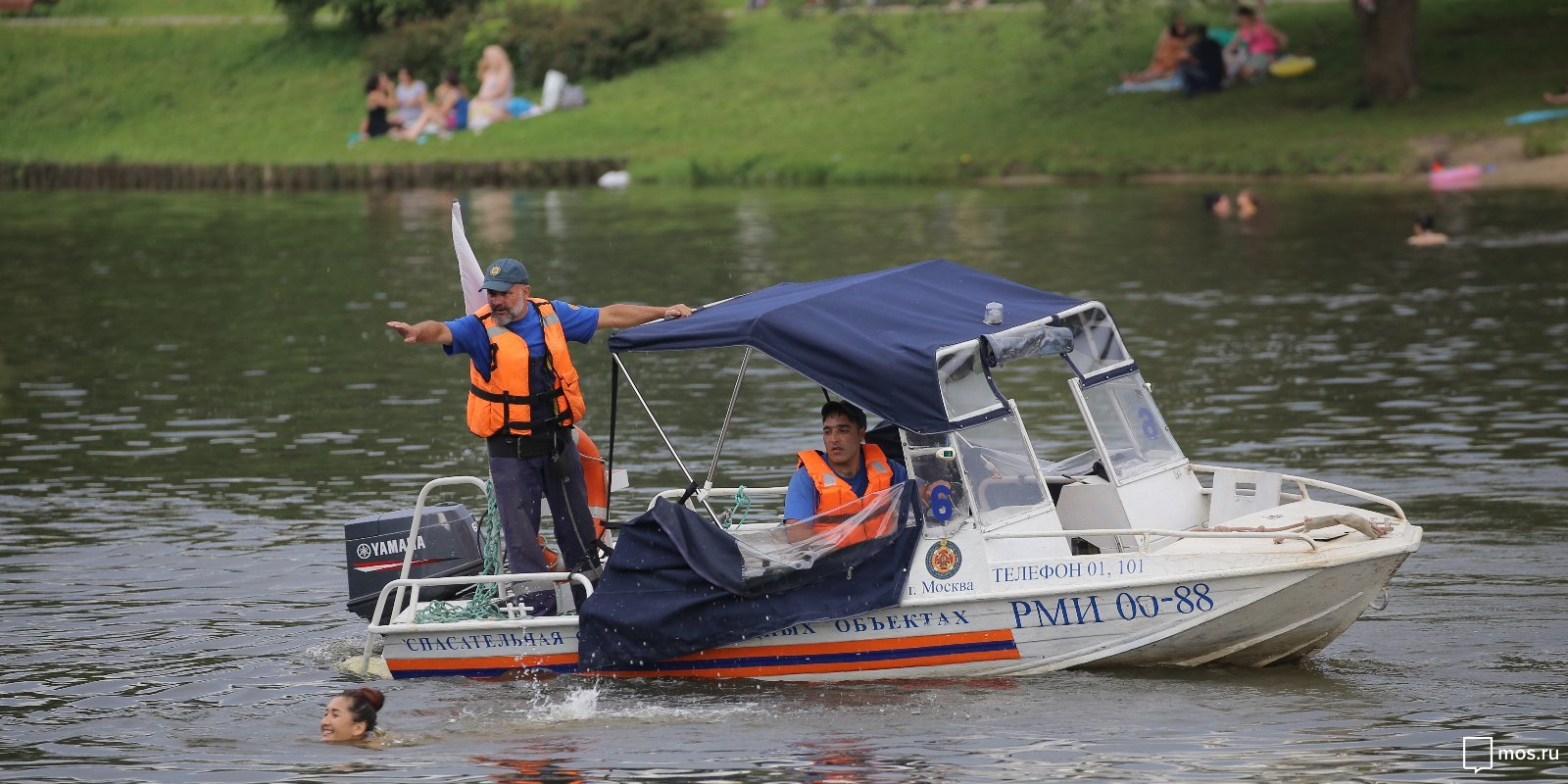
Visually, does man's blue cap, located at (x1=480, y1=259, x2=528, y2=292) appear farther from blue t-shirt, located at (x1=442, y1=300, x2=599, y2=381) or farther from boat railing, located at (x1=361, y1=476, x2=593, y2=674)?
boat railing, located at (x1=361, y1=476, x2=593, y2=674)

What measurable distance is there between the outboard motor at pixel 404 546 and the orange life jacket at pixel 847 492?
241 cm

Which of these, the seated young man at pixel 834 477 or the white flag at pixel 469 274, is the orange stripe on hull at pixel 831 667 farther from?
the white flag at pixel 469 274

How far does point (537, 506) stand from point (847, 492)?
194 centimetres

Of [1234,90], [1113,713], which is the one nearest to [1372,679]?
[1113,713]

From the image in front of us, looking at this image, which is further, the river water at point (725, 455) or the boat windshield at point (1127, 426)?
the boat windshield at point (1127, 426)

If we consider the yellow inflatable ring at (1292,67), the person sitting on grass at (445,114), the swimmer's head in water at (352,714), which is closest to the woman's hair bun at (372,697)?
the swimmer's head in water at (352,714)

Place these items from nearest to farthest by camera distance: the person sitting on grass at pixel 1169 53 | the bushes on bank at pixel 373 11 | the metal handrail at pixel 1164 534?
the metal handrail at pixel 1164 534, the person sitting on grass at pixel 1169 53, the bushes on bank at pixel 373 11

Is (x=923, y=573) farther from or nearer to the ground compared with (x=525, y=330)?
nearer to the ground

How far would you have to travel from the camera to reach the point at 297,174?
52.8m

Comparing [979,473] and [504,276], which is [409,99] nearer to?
[504,276]

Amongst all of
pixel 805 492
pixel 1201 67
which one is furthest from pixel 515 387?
pixel 1201 67

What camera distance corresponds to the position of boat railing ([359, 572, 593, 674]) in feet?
39.9

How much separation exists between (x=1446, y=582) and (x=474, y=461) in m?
9.22

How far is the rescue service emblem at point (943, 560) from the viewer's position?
1198 cm
